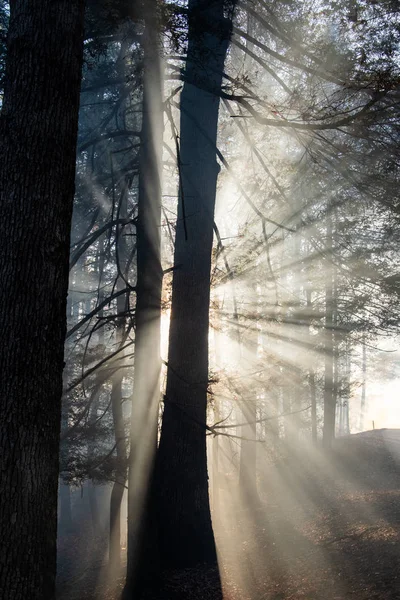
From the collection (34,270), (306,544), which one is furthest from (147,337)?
(306,544)

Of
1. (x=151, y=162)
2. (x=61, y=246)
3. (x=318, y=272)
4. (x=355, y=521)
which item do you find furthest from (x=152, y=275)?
(x=318, y=272)

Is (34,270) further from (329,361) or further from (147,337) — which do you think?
(329,361)

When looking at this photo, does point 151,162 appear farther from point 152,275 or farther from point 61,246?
point 61,246

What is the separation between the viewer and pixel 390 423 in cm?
6575

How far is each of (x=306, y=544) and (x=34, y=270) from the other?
25.7ft

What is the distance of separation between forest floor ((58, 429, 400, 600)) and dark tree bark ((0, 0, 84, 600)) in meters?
3.78

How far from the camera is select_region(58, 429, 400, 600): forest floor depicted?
6.18 m

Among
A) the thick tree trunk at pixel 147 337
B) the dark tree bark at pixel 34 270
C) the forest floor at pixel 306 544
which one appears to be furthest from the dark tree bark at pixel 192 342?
the dark tree bark at pixel 34 270

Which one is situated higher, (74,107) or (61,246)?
(74,107)

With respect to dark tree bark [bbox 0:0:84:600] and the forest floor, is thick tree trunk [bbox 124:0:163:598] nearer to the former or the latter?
the forest floor

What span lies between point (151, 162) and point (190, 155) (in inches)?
53.4

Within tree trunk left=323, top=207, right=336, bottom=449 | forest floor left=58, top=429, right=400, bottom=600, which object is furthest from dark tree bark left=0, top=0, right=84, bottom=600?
tree trunk left=323, top=207, right=336, bottom=449

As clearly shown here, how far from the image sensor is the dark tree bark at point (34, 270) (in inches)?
125

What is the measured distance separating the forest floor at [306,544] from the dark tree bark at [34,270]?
3.78 meters
